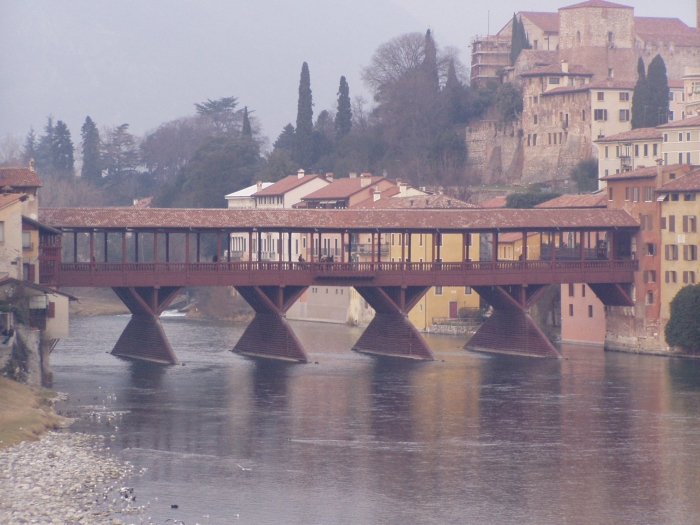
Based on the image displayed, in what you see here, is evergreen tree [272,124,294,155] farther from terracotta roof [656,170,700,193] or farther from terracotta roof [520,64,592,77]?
terracotta roof [656,170,700,193]

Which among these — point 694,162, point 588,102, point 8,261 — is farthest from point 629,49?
point 8,261

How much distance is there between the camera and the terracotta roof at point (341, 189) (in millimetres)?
92875

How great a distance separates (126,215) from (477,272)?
17.0 meters

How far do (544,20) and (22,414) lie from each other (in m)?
97.2

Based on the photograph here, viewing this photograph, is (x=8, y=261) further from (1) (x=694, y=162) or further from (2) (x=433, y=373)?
(1) (x=694, y=162)

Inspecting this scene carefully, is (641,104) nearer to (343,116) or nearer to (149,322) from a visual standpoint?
(343,116)

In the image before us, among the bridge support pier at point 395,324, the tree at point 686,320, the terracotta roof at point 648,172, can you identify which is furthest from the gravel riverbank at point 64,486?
the terracotta roof at point 648,172

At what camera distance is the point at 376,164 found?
11706 cm

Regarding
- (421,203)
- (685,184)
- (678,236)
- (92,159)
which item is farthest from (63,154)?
(685,184)

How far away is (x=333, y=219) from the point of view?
62.0 metres

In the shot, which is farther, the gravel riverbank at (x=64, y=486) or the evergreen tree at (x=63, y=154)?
the evergreen tree at (x=63, y=154)

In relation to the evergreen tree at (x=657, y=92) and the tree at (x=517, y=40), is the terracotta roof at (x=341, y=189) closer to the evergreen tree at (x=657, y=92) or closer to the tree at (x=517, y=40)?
the evergreen tree at (x=657, y=92)

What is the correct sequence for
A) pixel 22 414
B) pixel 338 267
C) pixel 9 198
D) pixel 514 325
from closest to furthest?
1. pixel 22 414
2. pixel 9 198
3. pixel 338 267
4. pixel 514 325

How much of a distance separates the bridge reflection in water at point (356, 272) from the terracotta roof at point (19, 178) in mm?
3533
